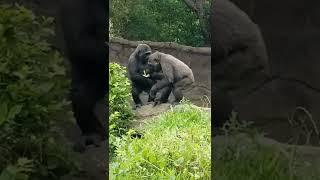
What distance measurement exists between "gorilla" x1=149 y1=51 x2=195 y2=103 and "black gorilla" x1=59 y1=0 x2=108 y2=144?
6.46 metres

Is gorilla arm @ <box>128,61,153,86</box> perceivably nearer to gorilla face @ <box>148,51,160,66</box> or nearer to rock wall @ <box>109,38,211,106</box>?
gorilla face @ <box>148,51,160,66</box>

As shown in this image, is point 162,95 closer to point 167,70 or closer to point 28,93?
point 167,70

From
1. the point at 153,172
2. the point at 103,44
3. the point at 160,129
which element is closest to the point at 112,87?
the point at 160,129

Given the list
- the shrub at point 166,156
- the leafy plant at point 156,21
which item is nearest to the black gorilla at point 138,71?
the shrub at point 166,156

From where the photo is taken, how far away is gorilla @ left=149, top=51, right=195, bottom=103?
9609 millimetres

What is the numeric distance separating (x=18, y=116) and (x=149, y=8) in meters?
11.7

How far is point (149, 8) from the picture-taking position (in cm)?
1412

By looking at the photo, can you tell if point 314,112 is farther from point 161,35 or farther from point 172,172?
point 161,35

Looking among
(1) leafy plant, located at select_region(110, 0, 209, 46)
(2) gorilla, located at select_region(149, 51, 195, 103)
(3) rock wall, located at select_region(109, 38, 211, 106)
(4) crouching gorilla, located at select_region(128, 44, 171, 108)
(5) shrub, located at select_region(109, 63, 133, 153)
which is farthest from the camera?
(1) leafy plant, located at select_region(110, 0, 209, 46)

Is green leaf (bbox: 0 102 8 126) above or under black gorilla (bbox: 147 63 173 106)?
above

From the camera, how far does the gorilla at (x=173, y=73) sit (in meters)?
9.61

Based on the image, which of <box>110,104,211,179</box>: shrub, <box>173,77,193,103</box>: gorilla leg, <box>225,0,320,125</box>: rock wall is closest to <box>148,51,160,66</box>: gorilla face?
<box>173,77,193,103</box>: gorilla leg

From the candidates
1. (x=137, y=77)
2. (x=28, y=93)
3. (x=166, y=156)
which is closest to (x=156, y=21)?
(x=137, y=77)

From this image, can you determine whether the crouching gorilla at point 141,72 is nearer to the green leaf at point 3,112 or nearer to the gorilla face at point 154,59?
the gorilla face at point 154,59
